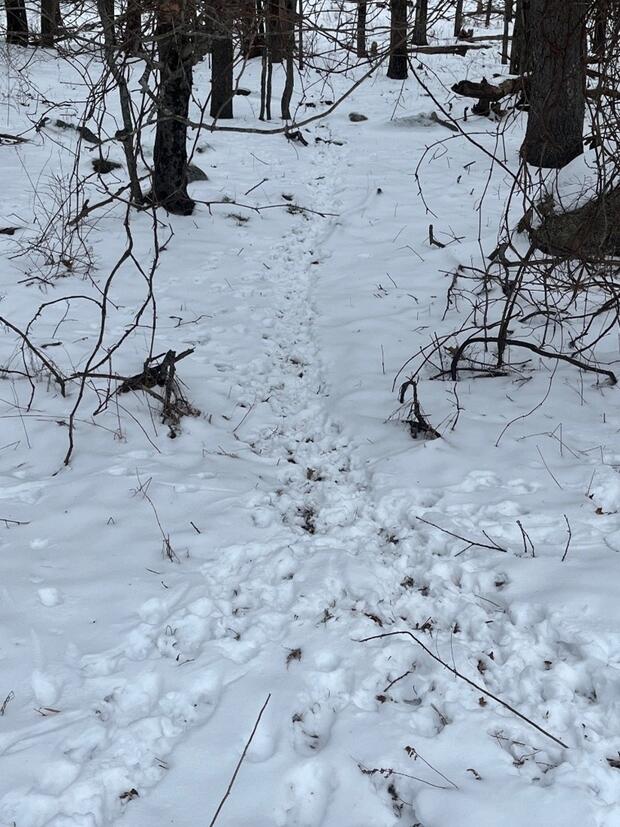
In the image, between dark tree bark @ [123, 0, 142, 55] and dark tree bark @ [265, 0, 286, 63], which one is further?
dark tree bark @ [265, 0, 286, 63]

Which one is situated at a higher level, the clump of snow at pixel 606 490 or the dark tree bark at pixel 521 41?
the dark tree bark at pixel 521 41

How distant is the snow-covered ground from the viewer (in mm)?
1946

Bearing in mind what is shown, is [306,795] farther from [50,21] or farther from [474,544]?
[50,21]

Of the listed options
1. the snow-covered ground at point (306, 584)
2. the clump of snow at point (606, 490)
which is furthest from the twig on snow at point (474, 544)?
the clump of snow at point (606, 490)

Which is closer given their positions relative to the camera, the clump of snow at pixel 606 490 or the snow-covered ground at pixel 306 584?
the snow-covered ground at pixel 306 584

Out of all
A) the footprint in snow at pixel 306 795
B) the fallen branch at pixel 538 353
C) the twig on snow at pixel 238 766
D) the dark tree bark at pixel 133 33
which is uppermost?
the dark tree bark at pixel 133 33

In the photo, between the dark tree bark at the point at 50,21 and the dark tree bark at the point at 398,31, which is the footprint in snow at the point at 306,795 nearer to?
the dark tree bark at the point at 398,31

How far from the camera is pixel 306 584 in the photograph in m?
2.79

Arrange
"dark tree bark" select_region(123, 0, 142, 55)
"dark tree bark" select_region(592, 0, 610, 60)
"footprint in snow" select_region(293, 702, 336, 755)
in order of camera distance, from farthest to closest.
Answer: "dark tree bark" select_region(592, 0, 610, 60)
"dark tree bark" select_region(123, 0, 142, 55)
"footprint in snow" select_region(293, 702, 336, 755)

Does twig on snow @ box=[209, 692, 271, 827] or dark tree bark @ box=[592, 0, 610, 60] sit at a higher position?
dark tree bark @ box=[592, 0, 610, 60]

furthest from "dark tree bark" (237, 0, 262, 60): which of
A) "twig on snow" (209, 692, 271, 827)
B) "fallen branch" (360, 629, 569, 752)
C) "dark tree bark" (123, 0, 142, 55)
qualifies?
"twig on snow" (209, 692, 271, 827)

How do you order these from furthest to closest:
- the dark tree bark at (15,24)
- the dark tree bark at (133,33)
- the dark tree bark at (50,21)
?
the dark tree bark at (15,24)
the dark tree bark at (50,21)
the dark tree bark at (133,33)

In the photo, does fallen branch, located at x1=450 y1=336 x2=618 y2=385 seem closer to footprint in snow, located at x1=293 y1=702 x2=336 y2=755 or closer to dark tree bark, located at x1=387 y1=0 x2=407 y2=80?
dark tree bark, located at x1=387 y1=0 x2=407 y2=80

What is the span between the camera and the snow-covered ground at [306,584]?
195 centimetres
